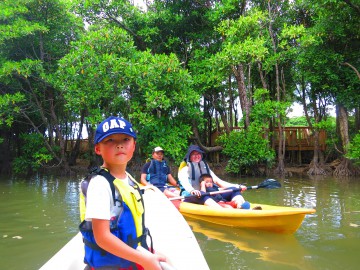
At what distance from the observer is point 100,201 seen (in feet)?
4.79

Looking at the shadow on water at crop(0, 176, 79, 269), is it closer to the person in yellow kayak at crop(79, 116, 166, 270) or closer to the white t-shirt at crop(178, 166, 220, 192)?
the white t-shirt at crop(178, 166, 220, 192)

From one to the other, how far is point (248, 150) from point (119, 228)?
10.3 meters

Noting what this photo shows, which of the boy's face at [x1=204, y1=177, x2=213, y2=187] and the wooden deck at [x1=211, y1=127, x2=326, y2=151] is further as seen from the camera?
the wooden deck at [x1=211, y1=127, x2=326, y2=151]

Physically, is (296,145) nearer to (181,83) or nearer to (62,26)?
(181,83)

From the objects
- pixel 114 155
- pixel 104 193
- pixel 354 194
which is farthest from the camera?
pixel 354 194

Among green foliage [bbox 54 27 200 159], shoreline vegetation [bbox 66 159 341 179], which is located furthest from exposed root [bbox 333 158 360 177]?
green foliage [bbox 54 27 200 159]

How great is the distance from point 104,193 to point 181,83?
8.60 m

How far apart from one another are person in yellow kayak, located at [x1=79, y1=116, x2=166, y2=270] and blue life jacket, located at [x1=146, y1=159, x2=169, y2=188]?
217 inches

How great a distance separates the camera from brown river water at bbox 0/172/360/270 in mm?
3725

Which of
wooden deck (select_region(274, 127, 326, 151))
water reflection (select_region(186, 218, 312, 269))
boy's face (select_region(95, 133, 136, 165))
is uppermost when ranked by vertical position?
wooden deck (select_region(274, 127, 326, 151))

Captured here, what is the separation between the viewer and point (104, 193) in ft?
4.89

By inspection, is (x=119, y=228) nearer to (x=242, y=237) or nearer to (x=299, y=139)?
(x=242, y=237)

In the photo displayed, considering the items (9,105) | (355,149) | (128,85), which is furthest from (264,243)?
(9,105)

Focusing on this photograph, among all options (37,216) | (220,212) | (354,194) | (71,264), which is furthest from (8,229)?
(354,194)
